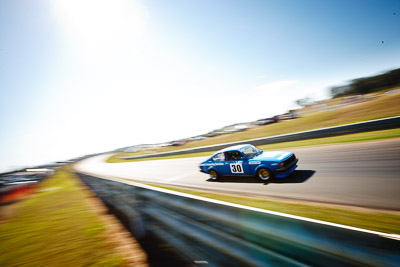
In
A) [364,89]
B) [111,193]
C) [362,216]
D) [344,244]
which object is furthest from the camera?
[364,89]

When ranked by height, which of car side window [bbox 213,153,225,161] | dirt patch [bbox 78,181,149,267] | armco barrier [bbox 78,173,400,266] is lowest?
dirt patch [bbox 78,181,149,267]

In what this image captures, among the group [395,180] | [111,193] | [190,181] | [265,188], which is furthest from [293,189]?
[111,193]

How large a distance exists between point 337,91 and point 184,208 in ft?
359

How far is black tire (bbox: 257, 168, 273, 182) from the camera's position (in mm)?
6059

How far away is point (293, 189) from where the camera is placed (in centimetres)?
526

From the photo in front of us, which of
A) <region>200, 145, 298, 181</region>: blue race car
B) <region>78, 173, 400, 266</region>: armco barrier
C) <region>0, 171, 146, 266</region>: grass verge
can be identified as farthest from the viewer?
<region>200, 145, 298, 181</region>: blue race car

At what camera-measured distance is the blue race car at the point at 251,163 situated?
19.1ft

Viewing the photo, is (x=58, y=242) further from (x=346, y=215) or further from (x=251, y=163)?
(x=346, y=215)

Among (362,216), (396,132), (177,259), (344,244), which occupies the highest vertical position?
(396,132)

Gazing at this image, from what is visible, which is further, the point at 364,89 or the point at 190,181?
the point at 364,89

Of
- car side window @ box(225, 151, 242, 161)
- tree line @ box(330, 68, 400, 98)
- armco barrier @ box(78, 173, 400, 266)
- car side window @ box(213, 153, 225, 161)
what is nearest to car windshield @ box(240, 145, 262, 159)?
car side window @ box(225, 151, 242, 161)

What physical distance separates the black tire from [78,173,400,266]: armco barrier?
135 inches

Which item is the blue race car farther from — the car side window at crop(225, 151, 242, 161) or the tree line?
the tree line

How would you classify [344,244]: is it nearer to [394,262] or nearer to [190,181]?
[394,262]
